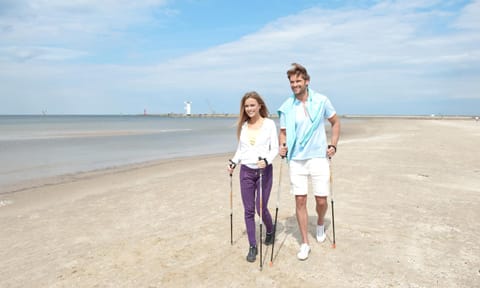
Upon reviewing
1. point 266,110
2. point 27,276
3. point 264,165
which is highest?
point 266,110

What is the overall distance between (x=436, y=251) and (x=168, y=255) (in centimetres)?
355

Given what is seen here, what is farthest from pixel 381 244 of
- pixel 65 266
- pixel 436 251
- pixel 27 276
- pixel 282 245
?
pixel 27 276

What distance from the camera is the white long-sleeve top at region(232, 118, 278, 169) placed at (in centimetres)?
433

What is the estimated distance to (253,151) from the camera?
14.3ft

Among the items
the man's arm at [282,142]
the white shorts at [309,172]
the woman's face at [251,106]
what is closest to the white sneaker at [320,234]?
the white shorts at [309,172]

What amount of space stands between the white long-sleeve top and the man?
123 mm

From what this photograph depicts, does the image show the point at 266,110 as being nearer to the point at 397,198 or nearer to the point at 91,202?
the point at 397,198

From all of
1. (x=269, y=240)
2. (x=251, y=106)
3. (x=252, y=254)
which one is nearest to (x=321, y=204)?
(x=269, y=240)

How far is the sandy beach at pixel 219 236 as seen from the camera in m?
4.12

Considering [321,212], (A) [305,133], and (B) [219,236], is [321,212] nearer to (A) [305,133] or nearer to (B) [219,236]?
(A) [305,133]

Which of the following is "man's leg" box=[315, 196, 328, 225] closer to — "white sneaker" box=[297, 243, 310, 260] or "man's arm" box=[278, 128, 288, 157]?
"white sneaker" box=[297, 243, 310, 260]

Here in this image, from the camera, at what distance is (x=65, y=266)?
4535mm

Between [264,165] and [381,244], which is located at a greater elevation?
[264,165]

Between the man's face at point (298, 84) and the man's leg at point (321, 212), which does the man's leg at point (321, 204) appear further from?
the man's face at point (298, 84)
